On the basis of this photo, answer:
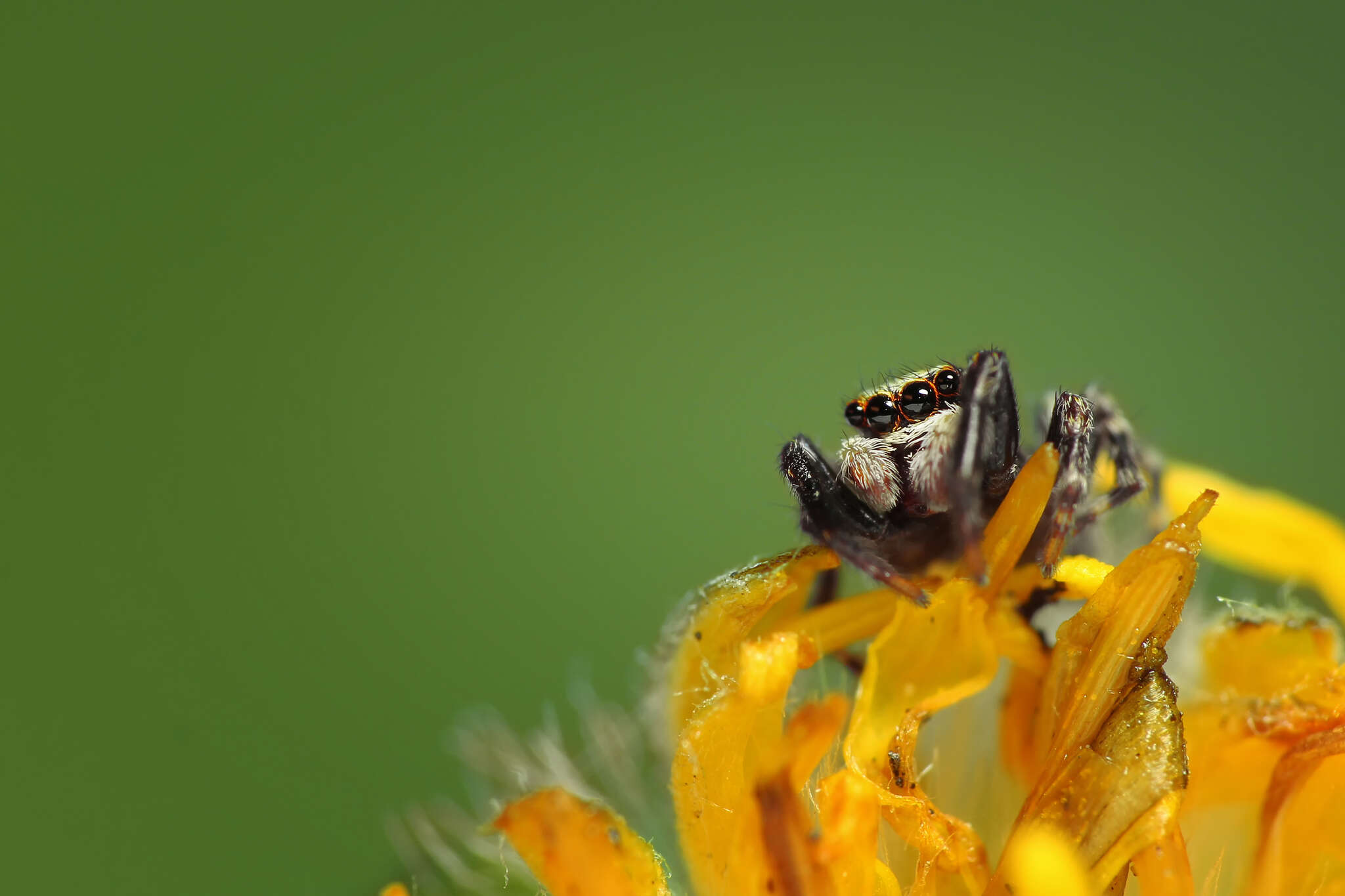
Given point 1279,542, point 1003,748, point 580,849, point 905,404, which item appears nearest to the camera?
point 580,849

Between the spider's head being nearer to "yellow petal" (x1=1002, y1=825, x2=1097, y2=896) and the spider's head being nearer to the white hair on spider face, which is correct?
the white hair on spider face

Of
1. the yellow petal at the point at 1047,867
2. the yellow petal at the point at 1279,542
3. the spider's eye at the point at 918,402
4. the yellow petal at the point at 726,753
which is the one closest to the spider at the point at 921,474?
the spider's eye at the point at 918,402

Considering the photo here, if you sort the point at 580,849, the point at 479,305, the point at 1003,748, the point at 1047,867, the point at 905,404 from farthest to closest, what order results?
the point at 479,305
the point at 1003,748
the point at 905,404
the point at 580,849
the point at 1047,867

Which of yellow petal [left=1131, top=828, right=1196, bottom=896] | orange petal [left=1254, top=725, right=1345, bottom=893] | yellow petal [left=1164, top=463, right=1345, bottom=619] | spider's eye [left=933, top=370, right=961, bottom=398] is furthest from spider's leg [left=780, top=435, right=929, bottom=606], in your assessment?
yellow petal [left=1164, top=463, right=1345, bottom=619]

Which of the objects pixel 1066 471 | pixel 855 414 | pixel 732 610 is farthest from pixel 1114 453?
pixel 732 610

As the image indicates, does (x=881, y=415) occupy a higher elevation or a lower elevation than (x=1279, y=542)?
higher

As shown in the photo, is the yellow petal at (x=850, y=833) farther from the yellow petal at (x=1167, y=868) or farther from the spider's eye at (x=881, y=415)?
the spider's eye at (x=881, y=415)

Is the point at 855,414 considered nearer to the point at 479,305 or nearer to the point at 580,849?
the point at 580,849
